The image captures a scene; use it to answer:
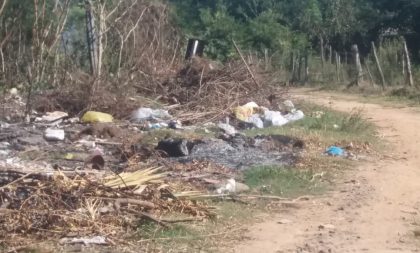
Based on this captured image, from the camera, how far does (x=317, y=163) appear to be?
908 centimetres

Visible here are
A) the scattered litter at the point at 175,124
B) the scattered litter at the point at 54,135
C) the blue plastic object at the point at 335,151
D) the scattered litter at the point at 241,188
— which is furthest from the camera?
the scattered litter at the point at 175,124

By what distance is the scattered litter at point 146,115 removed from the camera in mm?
12578

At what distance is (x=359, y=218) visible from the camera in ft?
22.6

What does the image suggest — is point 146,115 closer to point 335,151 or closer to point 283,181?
point 335,151

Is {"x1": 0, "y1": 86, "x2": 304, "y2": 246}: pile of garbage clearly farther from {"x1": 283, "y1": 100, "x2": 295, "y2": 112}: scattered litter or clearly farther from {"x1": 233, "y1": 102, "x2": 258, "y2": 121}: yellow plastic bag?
{"x1": 283, "y1": 100, "x2": 295, "y2": 112}: scattered litter

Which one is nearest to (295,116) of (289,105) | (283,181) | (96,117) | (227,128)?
(289,105)

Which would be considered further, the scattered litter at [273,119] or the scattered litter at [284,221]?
the scattered litter at [273,119]

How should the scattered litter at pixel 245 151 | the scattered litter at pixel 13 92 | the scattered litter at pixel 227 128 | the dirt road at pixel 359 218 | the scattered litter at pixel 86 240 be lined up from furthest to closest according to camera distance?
1. the scattered litter at pixel 13 92
2. the scattered litter at pixel 227 128
3. the scattered litter at pixel 245 151
4. the dirt road at pixel 359 218
5. the scattered litter at pixel 86 240

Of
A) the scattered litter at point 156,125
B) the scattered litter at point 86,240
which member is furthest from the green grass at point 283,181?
the scattered litter at point 156,125

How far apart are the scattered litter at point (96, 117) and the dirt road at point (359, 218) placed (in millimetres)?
4412

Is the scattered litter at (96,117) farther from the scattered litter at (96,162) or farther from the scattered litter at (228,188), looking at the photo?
the scattered litter at (228,188)

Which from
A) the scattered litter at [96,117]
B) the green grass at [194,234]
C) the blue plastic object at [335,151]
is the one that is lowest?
the scattered litter at [96,117]

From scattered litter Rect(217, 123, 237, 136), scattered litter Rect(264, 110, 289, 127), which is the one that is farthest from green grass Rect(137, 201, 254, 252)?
scattered litter Rect(264, 110, 289, 127)

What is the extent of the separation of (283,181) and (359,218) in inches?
53.4
